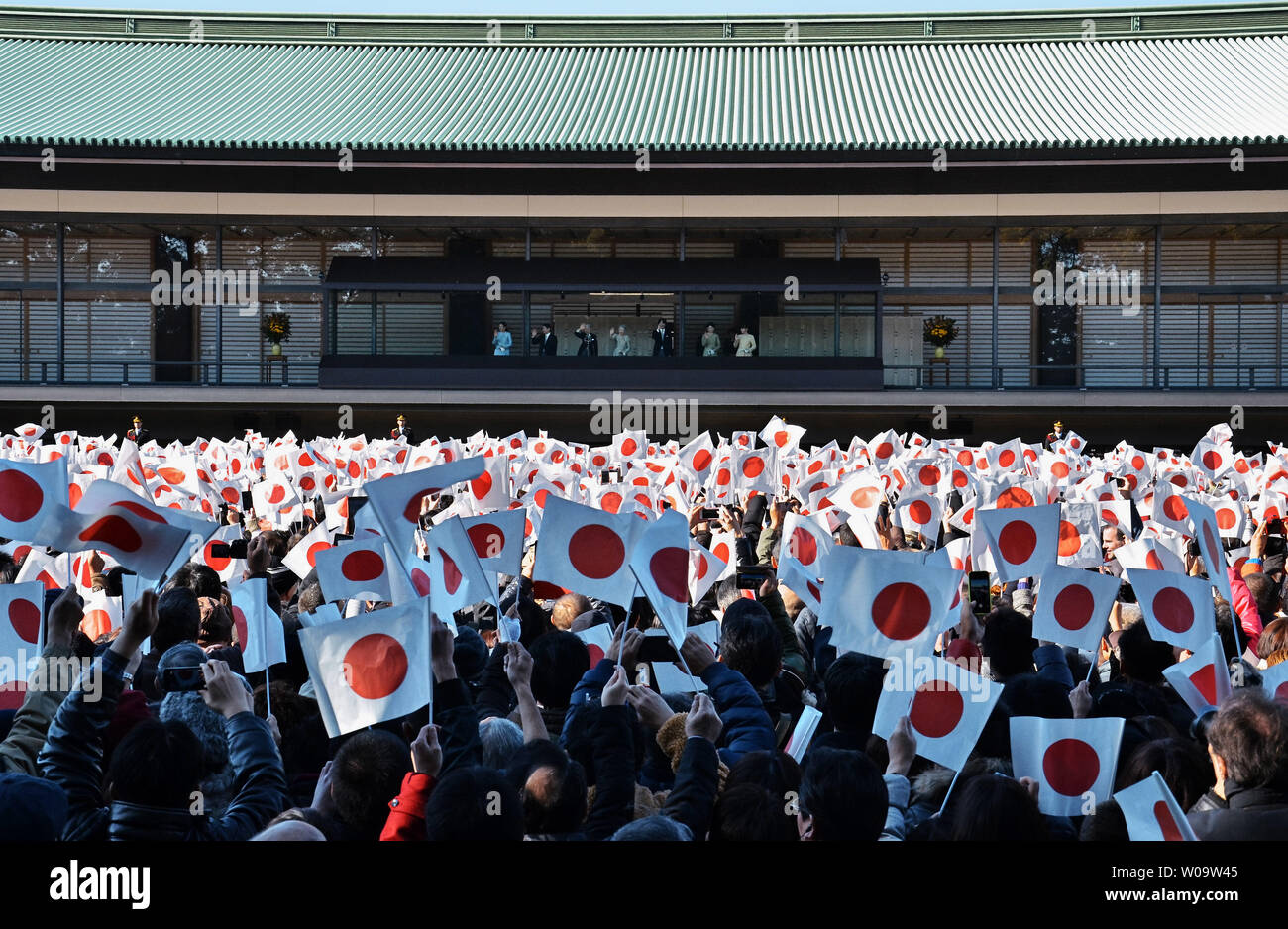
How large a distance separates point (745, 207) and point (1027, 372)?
6.06m

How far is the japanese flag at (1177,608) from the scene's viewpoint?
181 inches

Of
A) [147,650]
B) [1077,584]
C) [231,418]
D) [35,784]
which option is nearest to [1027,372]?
[231,418]

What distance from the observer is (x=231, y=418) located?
20.9 meters

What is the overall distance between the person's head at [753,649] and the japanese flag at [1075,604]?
3.85ft

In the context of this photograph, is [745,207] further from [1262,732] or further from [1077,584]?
[1262,732]

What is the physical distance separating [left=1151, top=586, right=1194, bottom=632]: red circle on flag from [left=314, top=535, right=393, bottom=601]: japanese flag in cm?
306

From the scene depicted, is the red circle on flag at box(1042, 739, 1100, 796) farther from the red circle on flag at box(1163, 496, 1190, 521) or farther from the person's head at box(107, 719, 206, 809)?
the red circle on flag at box(1163, 496, 1190, 521)

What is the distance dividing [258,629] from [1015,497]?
614 cm

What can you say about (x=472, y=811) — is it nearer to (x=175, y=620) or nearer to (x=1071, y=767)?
(x=1071, y=767)

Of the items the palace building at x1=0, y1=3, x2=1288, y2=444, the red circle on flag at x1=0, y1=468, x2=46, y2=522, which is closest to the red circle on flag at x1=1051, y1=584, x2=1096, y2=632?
the red circle on flag at x1=0, y1=468, x2=46, y2=522

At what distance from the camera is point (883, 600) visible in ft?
13.9

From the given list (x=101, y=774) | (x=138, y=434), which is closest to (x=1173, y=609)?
(x=101, y=774)

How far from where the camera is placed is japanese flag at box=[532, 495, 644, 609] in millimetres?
4887

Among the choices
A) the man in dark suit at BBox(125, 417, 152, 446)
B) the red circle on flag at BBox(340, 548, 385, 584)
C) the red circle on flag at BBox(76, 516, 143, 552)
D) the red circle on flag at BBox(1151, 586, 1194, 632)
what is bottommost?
the red circle on flag at BBox(1151, 586, 1194, 632)
